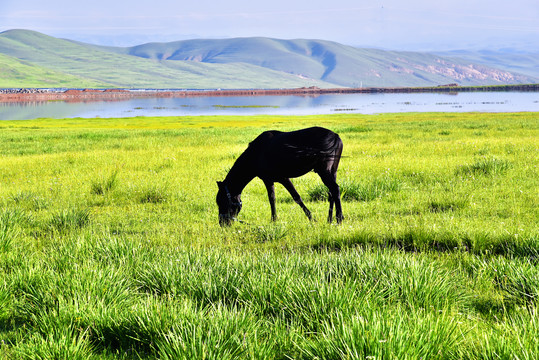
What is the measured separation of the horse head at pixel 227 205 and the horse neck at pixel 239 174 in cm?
13

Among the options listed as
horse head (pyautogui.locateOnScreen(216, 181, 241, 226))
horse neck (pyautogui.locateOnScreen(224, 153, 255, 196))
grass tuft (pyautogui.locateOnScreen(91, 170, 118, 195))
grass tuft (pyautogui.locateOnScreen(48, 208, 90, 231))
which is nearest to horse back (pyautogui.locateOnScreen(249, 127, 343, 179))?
horse neck (pyautogui.locateOnScreen(224, 153, 255, 196))

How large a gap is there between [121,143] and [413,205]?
2267 cm

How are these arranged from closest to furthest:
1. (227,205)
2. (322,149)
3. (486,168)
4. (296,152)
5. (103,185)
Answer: (296,152), (322,149), (227,205), (103,185), (486,168)

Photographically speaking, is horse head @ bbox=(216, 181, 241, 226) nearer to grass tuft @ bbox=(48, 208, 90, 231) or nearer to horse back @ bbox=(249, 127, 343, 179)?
horse back @ bbox=(249, 127, 343, 179)

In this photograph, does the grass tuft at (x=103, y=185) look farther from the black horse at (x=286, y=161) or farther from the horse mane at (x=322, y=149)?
the horse mane at (x=322, y=149)

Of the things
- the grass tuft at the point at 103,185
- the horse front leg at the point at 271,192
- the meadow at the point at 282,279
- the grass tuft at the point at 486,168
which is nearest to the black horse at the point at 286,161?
the horse front leg at the point at 271,192

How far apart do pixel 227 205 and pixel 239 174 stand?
0.69m

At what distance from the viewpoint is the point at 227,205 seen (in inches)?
348

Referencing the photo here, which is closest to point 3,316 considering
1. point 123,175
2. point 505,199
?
point 505,199

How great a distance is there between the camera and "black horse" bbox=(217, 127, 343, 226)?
8.07m

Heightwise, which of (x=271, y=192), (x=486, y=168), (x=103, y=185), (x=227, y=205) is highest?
(x=271, y=192)

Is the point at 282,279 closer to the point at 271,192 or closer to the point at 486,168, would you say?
the point at 271,192

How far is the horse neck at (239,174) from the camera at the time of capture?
8750 millimetres

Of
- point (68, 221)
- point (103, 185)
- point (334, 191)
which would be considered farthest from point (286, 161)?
point (103, 185)
